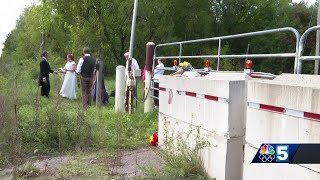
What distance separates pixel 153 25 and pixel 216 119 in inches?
1218

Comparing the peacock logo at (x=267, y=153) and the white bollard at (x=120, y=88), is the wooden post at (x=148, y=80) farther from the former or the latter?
the peacock logo at (x=267, y=153)

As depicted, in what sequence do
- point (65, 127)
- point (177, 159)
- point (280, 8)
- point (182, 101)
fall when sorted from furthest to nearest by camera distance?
point (280, 8) → point (65, 127) → point (182, 101) → point (177, 159)

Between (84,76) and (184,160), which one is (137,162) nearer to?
(184,160)

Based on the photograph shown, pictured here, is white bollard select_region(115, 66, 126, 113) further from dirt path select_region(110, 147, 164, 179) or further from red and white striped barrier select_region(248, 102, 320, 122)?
red and white striped barrier select_region(248, 102, 320, 122)

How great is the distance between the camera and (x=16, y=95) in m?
7.85

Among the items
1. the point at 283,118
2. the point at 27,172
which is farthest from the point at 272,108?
the point at 27,172

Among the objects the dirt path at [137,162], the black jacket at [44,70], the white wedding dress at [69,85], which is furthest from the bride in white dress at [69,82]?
the dirt path at [137,162]

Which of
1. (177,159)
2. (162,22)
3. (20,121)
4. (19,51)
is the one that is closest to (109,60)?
(162,22)

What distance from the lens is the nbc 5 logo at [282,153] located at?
97.0 inches

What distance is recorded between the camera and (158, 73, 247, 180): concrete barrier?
487 cm

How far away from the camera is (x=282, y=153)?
2.47 m

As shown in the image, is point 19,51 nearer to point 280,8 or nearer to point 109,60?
point 109,60

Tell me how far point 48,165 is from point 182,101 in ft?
6.95

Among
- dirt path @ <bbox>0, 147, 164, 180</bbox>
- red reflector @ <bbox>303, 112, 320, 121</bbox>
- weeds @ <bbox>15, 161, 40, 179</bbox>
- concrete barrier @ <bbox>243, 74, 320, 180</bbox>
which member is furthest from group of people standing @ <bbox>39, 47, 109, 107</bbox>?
red reflector @ <bbox>303, 112, 320, 121</bbox>
